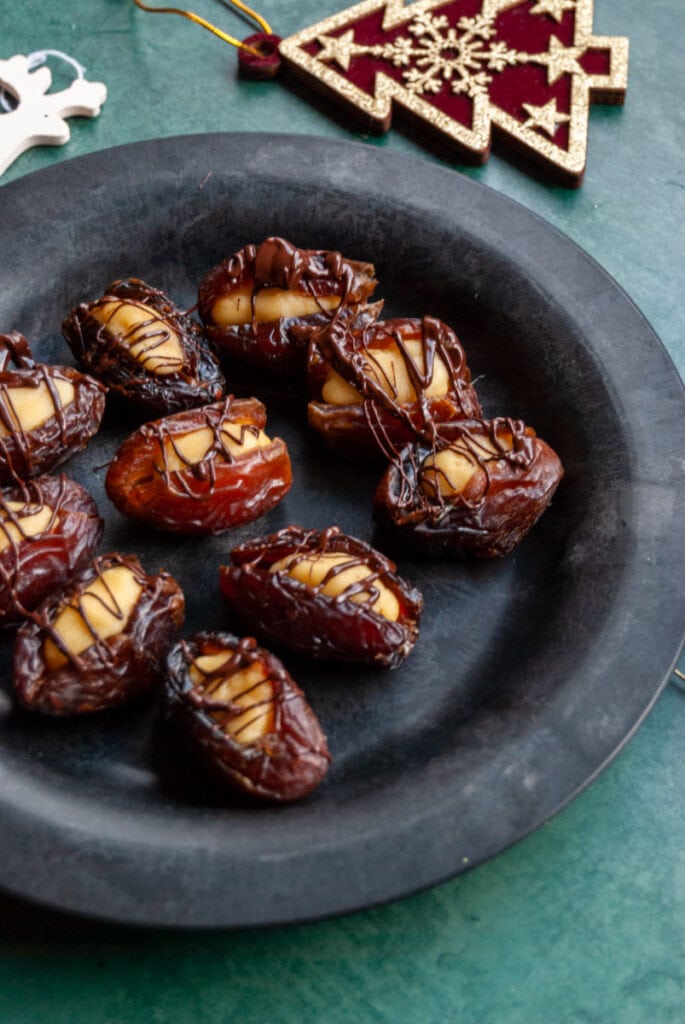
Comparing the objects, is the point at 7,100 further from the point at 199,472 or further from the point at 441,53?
the point at 199,472

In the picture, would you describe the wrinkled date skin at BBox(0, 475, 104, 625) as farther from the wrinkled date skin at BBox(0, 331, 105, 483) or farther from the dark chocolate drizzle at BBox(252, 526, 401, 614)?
the dark chocolate drizzle at BBox(252, 526, 401, 614)

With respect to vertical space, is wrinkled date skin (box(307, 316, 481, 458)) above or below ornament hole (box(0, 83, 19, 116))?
below

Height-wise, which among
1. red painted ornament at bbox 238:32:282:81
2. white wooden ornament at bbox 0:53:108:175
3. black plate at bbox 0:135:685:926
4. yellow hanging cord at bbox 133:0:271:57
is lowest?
black plate at bbox 0:135:685:926

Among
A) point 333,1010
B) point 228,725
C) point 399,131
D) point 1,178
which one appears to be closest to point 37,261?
point 1,178

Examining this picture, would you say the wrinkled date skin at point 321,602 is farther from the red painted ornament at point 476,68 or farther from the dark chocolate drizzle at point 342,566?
the red painted ornament at point 476,68

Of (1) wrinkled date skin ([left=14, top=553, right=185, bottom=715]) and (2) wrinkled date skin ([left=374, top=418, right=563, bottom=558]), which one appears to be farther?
(2) wrinkled date skin ([left=374, top=418, right=563, bottom=558])

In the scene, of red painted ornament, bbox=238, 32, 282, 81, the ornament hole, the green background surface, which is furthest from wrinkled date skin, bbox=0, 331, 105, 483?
red painted ornament, bbox=238, 32, 282, 81
